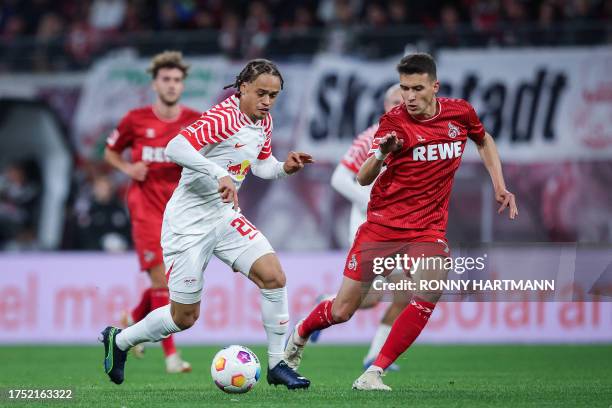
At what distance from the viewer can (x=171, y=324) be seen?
7.26m

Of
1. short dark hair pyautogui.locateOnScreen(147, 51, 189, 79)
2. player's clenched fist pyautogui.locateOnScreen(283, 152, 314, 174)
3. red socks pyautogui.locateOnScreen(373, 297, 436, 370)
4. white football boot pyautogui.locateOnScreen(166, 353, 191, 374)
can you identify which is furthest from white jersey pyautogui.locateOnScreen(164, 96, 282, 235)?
short dark hair pyautogui.locateOnScreen(147, 51, 189, 79)

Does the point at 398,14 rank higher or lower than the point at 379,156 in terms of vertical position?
higher

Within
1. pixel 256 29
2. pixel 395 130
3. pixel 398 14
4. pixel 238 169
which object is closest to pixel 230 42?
pixel 256 29

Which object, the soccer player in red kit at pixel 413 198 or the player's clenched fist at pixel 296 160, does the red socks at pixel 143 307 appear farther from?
the player's clenched fist at pixel 296 160

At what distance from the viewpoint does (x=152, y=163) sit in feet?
31.5

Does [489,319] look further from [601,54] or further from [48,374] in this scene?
[48,374]

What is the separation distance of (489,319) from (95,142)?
676 centimetres

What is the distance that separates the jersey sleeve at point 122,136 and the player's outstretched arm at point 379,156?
337cm

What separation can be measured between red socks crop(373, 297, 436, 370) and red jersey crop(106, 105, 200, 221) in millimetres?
3146

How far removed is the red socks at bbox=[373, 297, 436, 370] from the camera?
702 centimetres

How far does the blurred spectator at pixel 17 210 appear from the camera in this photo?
16719 mm

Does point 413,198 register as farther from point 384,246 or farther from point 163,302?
point 163,302

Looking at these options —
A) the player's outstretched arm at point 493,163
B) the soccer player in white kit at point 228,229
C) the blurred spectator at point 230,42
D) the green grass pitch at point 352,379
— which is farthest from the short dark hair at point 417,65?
the blurred spectator at point 230,42

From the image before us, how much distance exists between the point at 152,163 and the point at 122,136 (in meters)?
0.44
